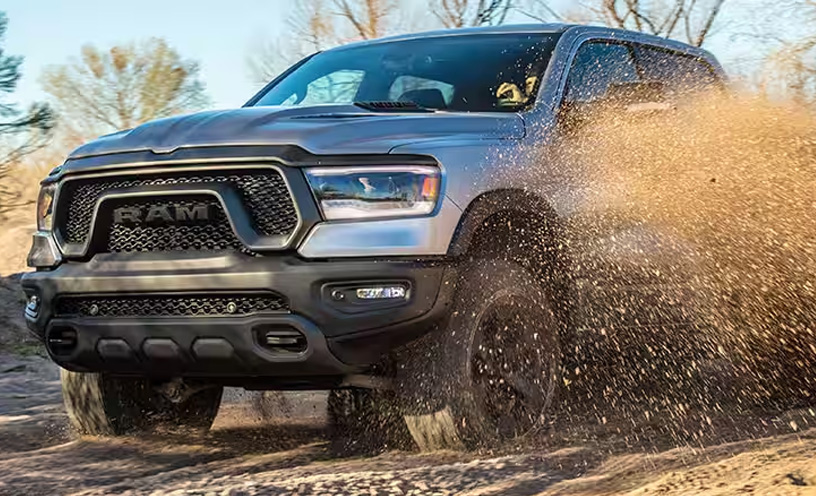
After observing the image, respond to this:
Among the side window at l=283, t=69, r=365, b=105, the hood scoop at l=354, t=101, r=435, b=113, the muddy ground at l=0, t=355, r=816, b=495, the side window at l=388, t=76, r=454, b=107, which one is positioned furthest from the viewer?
the side window at l=283, t=69, r=365, b=105

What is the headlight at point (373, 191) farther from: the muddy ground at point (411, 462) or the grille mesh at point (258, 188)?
the muddy ground at point (411, 462)

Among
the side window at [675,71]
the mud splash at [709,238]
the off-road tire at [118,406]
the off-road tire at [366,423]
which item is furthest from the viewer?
the side window at [675,71]

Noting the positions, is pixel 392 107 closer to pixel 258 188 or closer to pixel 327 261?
pixel 258 188

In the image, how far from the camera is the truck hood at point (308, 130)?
4.06 m

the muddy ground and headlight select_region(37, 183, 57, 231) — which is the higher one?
headlight select_region(37, 183, 57, 231)

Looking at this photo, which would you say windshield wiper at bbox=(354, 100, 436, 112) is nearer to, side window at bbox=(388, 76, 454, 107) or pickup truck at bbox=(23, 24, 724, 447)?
pickup truck at bbox=(23, 24, 724, 447)

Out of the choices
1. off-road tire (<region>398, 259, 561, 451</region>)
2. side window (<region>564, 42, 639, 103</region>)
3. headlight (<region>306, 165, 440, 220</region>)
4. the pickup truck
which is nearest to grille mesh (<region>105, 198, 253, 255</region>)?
the pickup truck

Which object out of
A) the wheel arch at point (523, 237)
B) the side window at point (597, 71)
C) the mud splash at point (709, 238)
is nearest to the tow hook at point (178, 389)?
the wheel arch at point (523, 237)

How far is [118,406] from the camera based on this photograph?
495 cm

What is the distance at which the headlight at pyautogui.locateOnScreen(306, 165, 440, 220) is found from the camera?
3959 mm

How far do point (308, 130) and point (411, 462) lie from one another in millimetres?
1257

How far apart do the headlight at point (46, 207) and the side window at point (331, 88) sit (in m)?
1.48

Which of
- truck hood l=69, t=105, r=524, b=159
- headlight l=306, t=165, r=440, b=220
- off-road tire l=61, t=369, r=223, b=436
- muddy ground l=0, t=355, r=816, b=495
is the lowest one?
muddy ground l=0, t=355, r=816, b=495

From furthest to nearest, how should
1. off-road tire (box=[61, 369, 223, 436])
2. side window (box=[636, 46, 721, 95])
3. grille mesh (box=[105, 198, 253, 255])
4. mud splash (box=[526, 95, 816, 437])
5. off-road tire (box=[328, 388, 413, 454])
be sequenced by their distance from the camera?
1. side window (box=[636, 46, 721, 95])
2. mud splash (box=[526, 95, 816, 437])
3. off-road tire (box=[61, 369, 223, 436])
4. off-road tire (box=[328, 388, 413, 454])
5. grille mesh (box=[105, 198, 253, 255])
